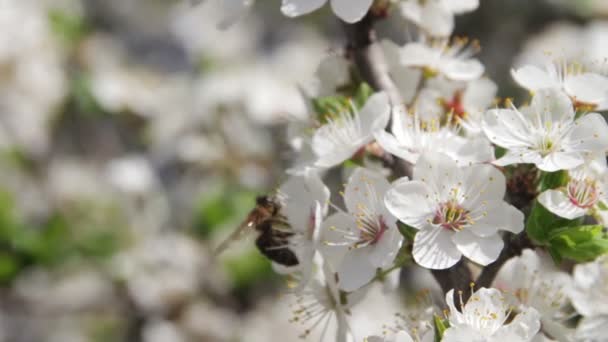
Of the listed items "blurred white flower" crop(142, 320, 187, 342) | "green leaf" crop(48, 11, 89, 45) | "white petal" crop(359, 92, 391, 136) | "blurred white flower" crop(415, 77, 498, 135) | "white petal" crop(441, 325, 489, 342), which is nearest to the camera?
"white petal" crop(441, 325, 489, 342)

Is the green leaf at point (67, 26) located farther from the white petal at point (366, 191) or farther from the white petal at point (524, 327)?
the white petal at point (524, 327)

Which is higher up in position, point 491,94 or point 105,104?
point 105,104

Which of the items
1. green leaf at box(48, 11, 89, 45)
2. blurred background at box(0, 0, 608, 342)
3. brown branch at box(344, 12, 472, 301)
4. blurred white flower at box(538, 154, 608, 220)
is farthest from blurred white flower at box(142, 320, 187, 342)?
blurred white flower at box(538, 154, 608, 220)

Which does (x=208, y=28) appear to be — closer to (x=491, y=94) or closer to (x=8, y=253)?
(x=8, y=253)

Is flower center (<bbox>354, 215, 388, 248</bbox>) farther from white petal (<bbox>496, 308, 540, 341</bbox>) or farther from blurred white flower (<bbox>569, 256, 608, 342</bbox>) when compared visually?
blurred white flower (<bbox>569, 256, 608, 342</bbox>)

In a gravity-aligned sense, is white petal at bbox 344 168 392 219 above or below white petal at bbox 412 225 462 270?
above

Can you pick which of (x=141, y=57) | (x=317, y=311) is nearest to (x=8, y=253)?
(x=141, y=57)
